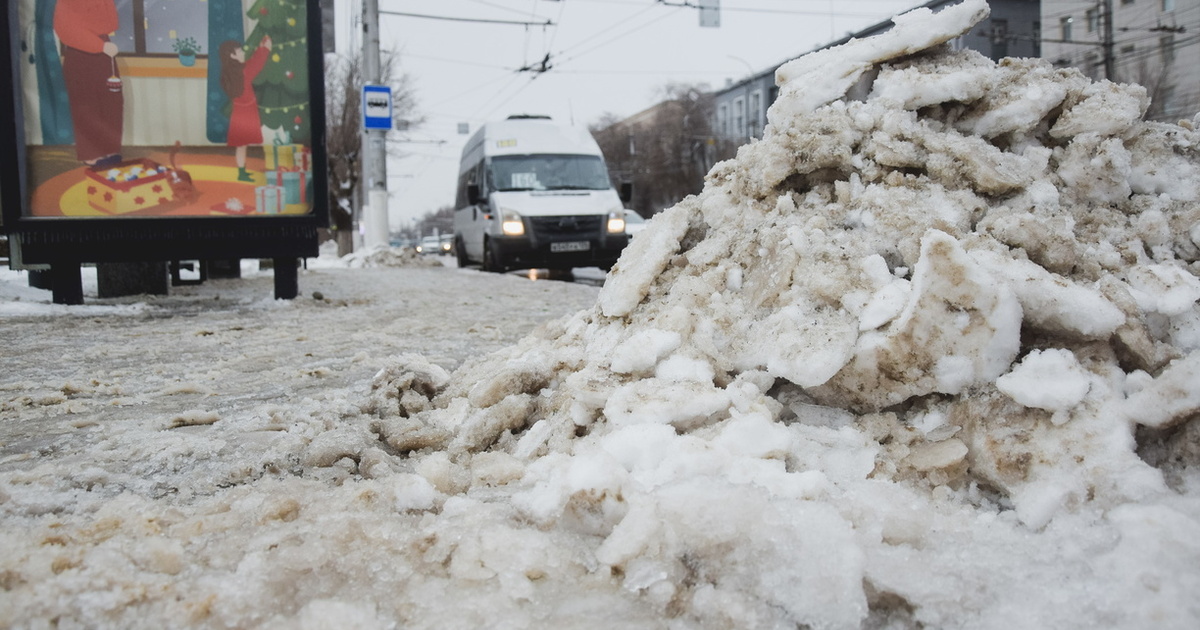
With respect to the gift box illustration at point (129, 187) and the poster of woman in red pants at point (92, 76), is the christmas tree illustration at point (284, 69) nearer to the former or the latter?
the gift box illustration at point (129, 187)

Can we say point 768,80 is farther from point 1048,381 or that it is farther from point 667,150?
point 1048,381

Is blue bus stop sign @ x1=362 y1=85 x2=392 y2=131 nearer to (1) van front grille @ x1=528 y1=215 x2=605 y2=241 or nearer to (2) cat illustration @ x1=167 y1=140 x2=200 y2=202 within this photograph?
(1) van front grille @ x1=528 y1=215 x2=605 y2=241

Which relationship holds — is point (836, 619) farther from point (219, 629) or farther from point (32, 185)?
point (32, 185)

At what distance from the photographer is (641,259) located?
2994mm

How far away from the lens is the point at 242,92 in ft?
22.0

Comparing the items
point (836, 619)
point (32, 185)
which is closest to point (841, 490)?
point (836, 619)

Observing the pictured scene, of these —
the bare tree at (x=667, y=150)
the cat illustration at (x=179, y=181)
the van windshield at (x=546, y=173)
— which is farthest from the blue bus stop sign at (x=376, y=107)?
the bare tree at (x=667, y=150)

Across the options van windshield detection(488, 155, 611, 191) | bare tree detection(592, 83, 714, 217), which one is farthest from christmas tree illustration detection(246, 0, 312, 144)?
bare tree detection(592, 83, 714, 217)

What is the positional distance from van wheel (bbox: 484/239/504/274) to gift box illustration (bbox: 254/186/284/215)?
531 centimetres

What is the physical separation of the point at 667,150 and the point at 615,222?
125ft

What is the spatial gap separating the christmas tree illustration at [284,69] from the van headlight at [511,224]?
16.5ft

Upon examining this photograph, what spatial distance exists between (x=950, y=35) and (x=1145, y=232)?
104 cm

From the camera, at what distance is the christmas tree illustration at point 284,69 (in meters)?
6.77

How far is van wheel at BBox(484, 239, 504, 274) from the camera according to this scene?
12.1 m
